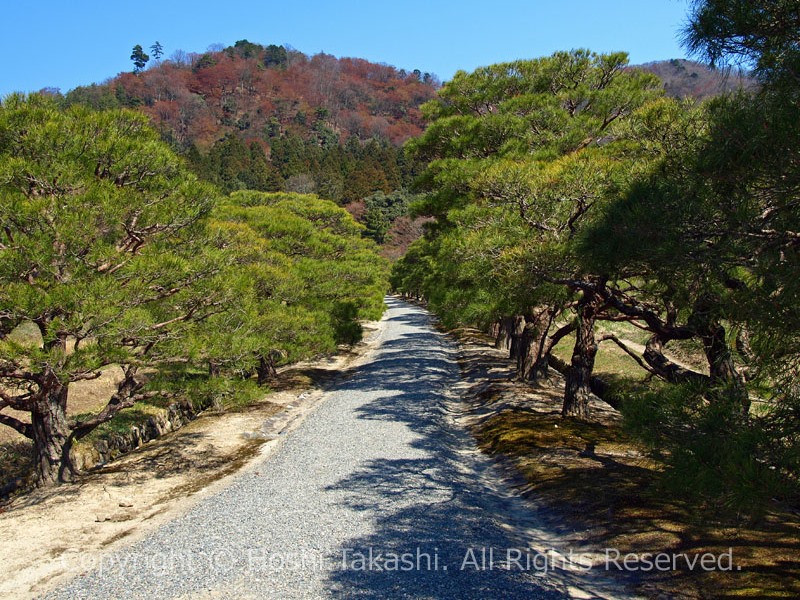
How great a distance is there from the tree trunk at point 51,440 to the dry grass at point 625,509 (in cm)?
627

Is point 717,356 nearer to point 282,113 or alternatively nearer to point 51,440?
point 51,440

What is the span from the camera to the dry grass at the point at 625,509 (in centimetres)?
410

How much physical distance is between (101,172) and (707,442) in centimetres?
731

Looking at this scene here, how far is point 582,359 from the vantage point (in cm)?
898

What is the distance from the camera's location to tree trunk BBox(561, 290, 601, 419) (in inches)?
341

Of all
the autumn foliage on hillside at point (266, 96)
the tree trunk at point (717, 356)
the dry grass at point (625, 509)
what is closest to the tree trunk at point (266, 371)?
the dry grass at point (625, 509)

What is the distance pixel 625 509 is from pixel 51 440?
7.28 meters

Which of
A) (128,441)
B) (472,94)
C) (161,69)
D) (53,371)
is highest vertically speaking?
(161,69)

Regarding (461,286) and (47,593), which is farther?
(461,286)

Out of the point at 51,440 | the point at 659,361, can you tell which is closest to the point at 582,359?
the point at 659,361

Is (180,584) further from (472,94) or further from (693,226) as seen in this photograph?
(472,94)

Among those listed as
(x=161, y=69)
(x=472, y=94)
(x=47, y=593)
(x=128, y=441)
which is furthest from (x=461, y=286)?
(x=161, y=69)

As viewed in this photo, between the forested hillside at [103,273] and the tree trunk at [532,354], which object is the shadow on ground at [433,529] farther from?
the tree trunk at [532,354]

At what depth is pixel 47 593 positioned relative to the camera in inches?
179
